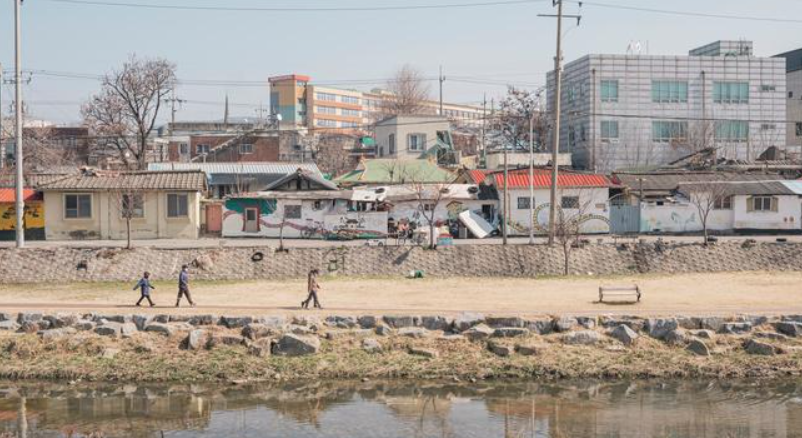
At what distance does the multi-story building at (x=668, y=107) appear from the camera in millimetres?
70312

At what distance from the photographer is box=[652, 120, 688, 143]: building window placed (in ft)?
235

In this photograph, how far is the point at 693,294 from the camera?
117ft

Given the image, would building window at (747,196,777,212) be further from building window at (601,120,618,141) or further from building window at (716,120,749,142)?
building window at (716,120,749,142)

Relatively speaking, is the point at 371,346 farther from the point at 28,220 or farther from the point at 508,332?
the point at 28,220

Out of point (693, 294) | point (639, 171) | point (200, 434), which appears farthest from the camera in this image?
point (639, 171)

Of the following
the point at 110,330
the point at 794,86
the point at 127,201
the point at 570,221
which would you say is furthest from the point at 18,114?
the point at 794,86

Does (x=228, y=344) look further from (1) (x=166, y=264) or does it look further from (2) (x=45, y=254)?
(2) (x=45, y=254)

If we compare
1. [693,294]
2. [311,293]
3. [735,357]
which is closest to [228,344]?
[311,293]

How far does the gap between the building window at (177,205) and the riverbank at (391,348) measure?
21.3 meters

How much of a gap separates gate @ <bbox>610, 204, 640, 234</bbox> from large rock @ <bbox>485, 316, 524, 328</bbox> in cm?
2735

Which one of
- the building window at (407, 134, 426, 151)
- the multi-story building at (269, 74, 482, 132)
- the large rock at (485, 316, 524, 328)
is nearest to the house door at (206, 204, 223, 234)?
the building window at (407, 134, 426, 151)

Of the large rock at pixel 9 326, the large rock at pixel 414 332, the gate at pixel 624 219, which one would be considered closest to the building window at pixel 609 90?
the gate at pixel 624 219

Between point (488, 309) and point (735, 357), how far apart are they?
8.63 meters

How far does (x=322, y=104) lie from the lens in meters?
144
